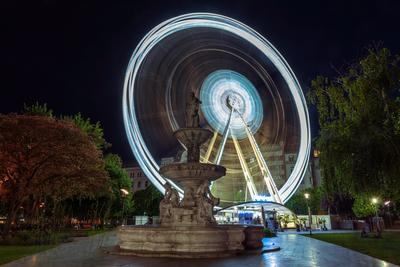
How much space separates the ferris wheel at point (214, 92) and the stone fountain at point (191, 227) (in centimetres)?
1297

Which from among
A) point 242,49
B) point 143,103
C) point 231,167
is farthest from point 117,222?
point 242,49

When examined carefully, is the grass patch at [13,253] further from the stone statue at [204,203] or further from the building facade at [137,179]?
the building facade at [137,179]

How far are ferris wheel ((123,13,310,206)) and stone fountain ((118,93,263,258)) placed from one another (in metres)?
13.0

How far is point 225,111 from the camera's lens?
29.3 m

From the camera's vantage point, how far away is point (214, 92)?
1134 inches

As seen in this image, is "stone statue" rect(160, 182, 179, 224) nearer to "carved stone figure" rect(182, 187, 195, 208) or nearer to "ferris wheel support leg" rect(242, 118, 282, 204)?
"carved stone figure" rect(182, 187, 195, 208)

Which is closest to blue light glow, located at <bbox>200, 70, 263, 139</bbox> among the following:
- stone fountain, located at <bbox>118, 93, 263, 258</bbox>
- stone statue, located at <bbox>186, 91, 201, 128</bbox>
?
stone statue, located at <bbox>186, 91, 201, 128</bbox>

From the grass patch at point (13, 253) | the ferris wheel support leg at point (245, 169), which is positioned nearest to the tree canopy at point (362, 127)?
the grass patch at point (13, 253)

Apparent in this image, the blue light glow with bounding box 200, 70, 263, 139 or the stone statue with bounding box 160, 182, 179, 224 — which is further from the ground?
the blue light glow with bounding box 200, 70, 263, 139

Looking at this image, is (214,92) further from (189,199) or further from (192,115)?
(189,199)

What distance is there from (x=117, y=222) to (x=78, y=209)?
20.6 m

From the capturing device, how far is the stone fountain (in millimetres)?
9422

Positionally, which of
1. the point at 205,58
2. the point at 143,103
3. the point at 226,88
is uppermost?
the point at 205,58

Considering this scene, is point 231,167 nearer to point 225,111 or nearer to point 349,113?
point 225,111
